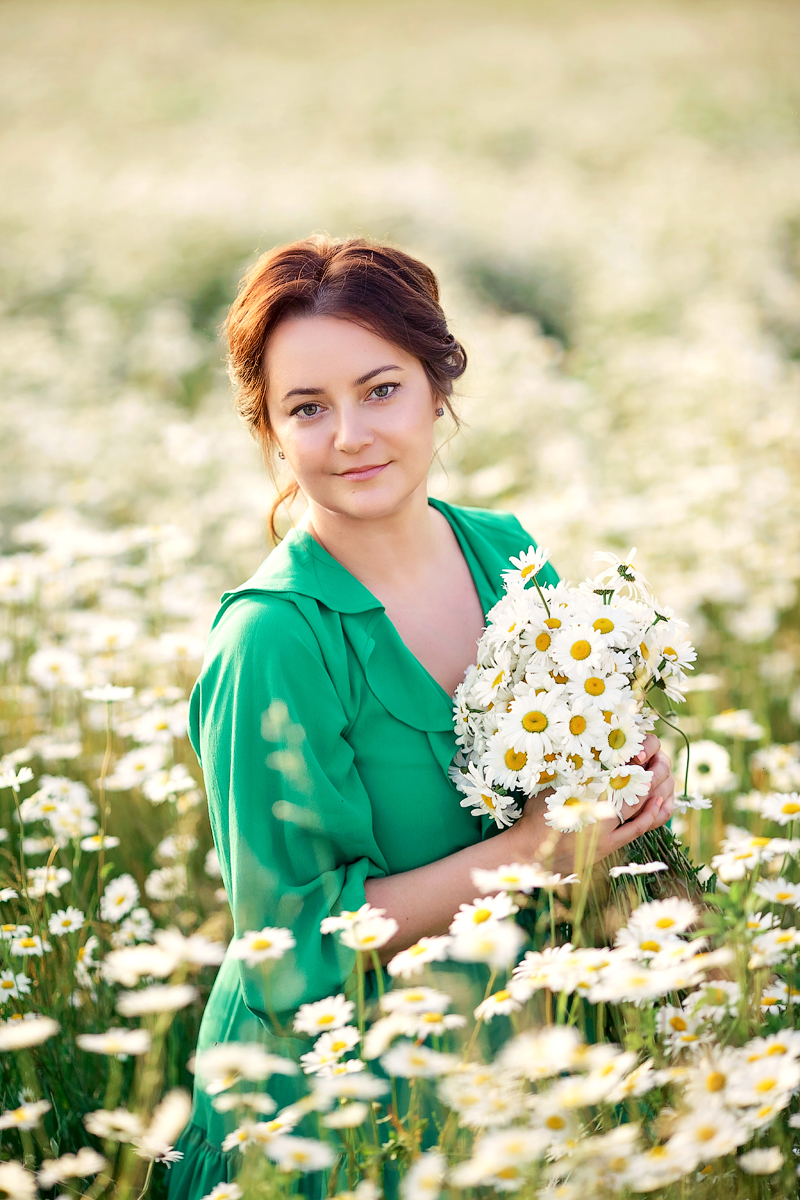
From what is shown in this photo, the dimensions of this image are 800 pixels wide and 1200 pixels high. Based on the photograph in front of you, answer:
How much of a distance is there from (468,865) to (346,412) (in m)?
0.83

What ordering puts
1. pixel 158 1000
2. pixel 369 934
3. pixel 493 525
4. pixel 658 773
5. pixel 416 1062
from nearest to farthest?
pixel 158 1000 → pixel 416 1062 → pixel 369 934 → pixel 658 773 → pixel 493 525

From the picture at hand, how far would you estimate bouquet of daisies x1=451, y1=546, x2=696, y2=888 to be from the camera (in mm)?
1420

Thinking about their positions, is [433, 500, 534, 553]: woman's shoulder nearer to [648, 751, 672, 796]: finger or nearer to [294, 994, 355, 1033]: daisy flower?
[648, 751, 672, 796]: finger

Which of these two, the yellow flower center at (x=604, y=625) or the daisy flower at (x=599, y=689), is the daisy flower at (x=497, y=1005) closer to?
the daisy flower at (x=599, y=689)

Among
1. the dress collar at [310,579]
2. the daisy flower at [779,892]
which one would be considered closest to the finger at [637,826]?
the daisy flower at [779,892]

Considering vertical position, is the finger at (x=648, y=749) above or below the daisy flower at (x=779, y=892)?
above

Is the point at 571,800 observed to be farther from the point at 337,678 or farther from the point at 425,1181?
the point at 425,1181

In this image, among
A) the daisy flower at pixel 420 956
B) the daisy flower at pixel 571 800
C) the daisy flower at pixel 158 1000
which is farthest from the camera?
the daisy flower at pixel 571 800

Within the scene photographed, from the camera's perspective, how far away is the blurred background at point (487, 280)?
164 inches

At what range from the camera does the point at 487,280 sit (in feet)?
31.2

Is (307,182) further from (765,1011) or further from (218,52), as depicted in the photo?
(218,52)

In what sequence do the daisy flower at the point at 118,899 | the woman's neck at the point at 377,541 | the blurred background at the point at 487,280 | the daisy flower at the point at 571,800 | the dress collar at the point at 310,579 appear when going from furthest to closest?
the blurred background at the point at 487,280 < the daisy flower at the point at 118,899 < the woman's neck at the point at 377,541 < the dress collar at the point at 310,579 < the daisy flower at the point at 571,800

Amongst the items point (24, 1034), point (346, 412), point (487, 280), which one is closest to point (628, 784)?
point (346, 412)

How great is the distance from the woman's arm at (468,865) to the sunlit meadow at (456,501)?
68 mm
